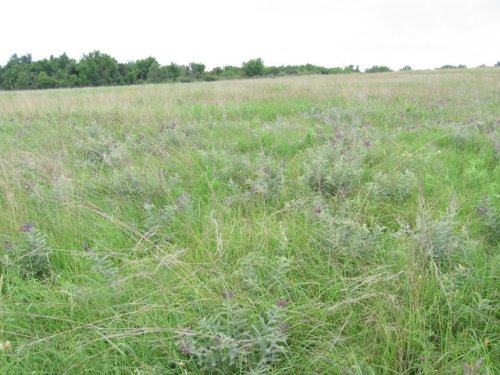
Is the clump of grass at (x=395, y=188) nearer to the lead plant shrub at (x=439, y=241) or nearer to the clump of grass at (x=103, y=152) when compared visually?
the lead plant shrub at (x=439, y=241)

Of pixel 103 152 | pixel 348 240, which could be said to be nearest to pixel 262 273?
pixel 348 240

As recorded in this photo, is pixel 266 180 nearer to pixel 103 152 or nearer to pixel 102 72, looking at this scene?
pixel 103 152

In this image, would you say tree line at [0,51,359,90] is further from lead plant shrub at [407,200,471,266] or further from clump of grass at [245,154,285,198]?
lead plant shrub at [407,200,471,266]

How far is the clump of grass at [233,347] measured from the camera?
49.8 inches

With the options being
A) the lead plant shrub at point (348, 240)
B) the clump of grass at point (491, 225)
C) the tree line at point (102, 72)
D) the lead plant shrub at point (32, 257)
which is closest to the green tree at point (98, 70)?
the tree line at point (102, 72)

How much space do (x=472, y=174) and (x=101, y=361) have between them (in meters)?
3.53

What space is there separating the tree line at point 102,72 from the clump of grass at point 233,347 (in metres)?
53.3

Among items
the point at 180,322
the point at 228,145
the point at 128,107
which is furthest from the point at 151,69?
the point at 180,322

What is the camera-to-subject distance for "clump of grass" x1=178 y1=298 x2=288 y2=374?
1.26 metres

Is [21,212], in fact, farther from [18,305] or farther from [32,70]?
[32,70]

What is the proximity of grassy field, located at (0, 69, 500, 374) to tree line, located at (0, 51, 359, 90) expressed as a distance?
51501mm

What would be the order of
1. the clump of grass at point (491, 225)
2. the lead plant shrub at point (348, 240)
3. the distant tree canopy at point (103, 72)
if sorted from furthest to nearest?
the distant tree canopy at point (103, 72)
the clump of grass at point (491, 225)
the lead plant shrub at point (348, 240)

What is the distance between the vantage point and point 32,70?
2323 inches

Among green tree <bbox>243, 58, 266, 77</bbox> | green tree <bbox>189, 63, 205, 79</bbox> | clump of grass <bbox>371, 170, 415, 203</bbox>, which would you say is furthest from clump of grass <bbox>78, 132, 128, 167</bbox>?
green tree <bbox>243, 58, 266, 77</bbox>
